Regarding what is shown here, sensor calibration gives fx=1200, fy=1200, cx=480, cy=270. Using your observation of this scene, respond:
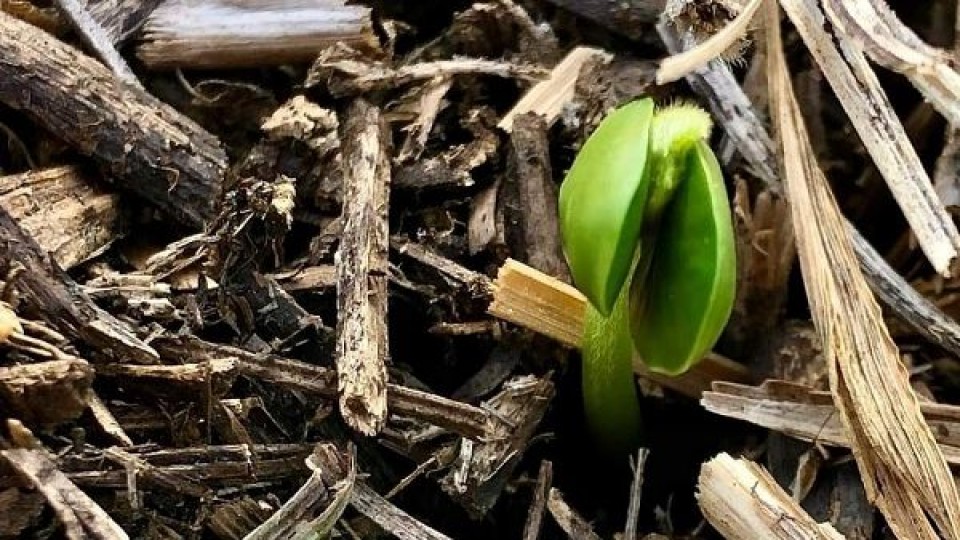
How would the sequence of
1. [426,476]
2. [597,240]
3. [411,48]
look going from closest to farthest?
[597,240] → [426,476] → [411,48]

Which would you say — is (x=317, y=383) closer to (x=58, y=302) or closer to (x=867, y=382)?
(x=58, y=302)

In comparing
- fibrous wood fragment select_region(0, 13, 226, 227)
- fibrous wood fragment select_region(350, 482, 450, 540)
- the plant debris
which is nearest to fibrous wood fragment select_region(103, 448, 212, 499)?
the plant debris

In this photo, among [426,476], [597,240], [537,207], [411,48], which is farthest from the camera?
[411,48]

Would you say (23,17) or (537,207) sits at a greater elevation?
(23,17)

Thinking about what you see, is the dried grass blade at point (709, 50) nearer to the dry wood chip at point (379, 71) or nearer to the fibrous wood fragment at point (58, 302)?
the dry wood chip at point (379, 71)

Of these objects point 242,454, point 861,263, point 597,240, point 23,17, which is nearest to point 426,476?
point 242,454

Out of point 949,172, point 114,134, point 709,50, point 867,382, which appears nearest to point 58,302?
point 114,134

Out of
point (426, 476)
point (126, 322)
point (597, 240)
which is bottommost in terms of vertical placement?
point (426, 476)

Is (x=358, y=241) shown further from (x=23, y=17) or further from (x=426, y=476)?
(x=23, y=17)
